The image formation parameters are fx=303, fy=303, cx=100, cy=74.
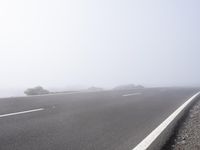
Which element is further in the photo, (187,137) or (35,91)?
(35,91)

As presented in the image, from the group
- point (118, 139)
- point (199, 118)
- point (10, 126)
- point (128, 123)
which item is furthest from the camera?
point (199, 118)

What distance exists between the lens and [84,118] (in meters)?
8.27

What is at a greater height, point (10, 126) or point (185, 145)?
point (10, 126)

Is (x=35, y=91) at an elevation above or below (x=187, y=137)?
above

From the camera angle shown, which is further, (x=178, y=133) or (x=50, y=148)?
(x=178, y=133)

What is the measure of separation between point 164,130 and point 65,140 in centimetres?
263

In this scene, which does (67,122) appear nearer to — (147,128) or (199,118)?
(147,128)

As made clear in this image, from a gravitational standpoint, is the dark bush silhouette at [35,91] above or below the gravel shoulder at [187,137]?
above

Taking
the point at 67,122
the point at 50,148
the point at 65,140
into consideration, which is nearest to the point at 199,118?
the point at 67,122

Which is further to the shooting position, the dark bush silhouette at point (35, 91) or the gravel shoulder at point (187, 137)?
the dark bush silhouette at point (35, 91)

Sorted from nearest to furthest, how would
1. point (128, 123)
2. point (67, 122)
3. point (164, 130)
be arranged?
point (164, 130)
point (67, 122)
point (128, 123)

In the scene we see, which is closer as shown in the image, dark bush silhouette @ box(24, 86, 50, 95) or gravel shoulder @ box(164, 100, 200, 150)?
gravel shoulder @ box(164, 100, 200, 150)

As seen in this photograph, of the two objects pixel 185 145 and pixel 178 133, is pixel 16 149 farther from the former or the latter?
pixel 178 133

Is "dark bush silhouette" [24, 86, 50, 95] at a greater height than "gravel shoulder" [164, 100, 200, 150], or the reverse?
"dark bush silhouette" [24, 86, 50, 95]
